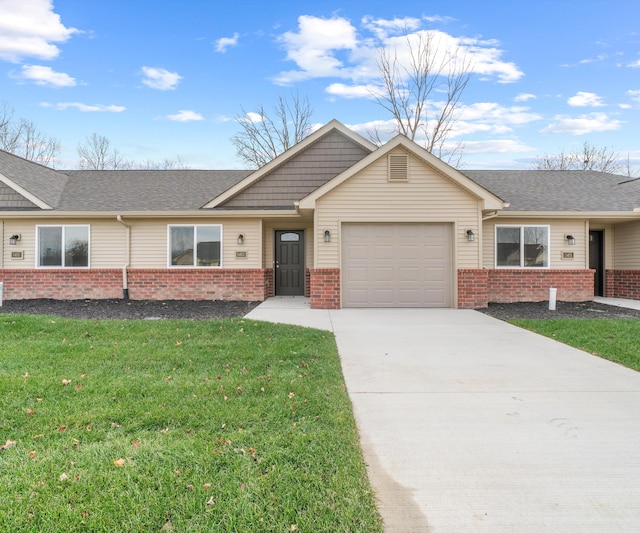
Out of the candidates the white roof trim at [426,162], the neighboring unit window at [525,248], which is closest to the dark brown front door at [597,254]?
the neighboring unit window at [525,248]

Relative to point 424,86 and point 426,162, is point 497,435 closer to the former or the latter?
point 426,162

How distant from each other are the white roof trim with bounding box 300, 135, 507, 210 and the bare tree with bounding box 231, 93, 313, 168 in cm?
1657

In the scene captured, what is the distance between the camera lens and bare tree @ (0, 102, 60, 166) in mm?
27469

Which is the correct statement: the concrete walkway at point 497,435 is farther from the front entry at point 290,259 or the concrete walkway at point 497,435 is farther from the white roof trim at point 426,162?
the front entry at point 290,259

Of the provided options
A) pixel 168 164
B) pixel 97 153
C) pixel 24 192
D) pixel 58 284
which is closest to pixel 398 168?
pixel 58 284

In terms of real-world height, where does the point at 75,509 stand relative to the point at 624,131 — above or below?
below

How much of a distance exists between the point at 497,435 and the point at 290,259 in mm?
10495

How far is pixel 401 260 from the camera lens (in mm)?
10203

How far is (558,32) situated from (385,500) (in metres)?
17.8

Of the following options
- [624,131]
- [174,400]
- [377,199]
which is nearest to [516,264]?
[377,199]

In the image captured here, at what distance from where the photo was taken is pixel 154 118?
2345 centimetres

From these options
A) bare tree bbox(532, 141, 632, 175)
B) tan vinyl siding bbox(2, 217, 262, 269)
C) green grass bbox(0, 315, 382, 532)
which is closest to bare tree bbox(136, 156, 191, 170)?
tan vinyl siding bbox(2, 217, 262, 269)

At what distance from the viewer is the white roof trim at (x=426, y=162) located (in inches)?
385

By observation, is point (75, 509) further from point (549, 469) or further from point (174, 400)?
point (549, 469)
